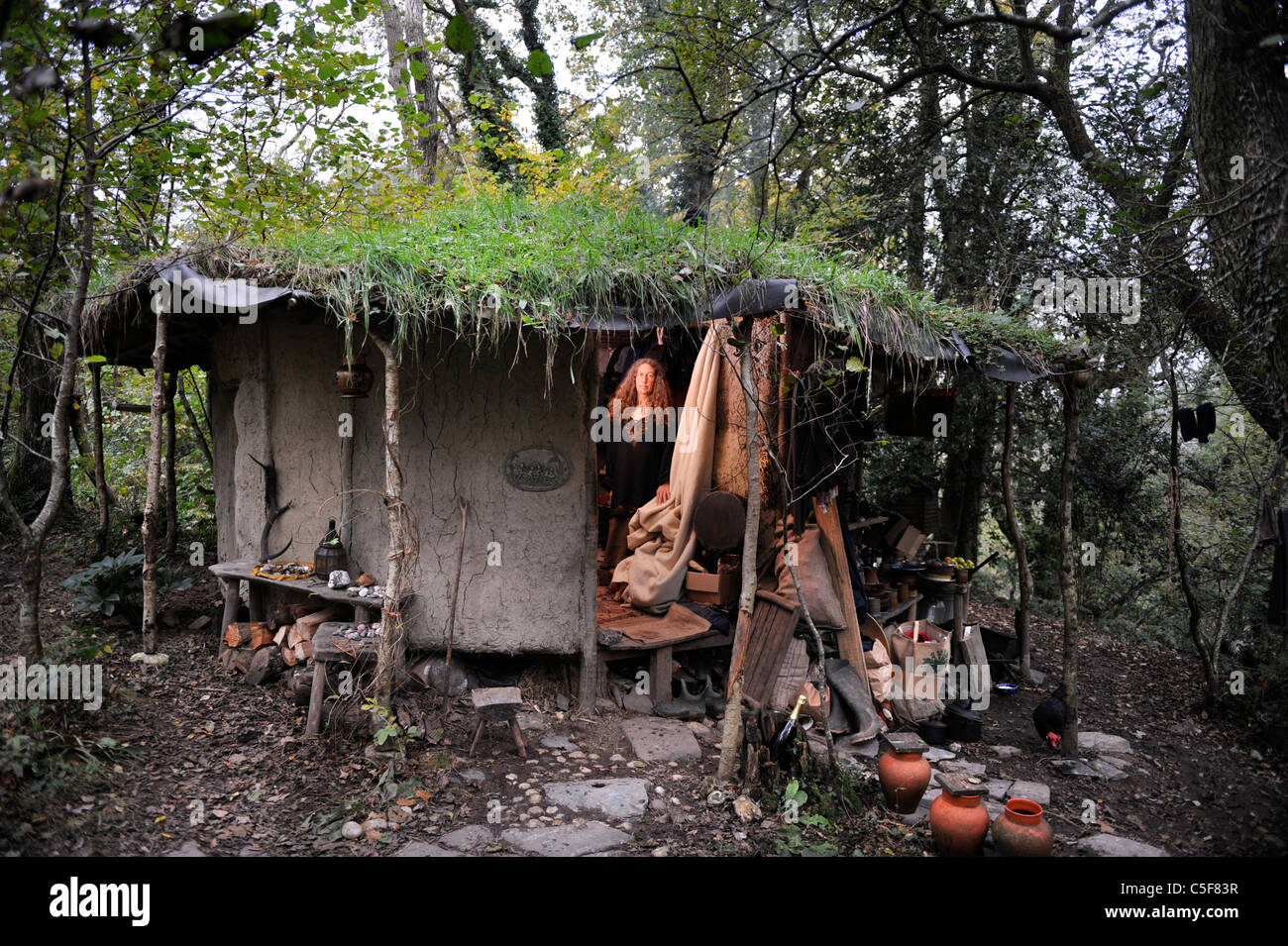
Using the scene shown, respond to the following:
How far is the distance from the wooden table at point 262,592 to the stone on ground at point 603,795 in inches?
69.0

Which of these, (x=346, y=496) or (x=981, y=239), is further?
(x=981, y=239)

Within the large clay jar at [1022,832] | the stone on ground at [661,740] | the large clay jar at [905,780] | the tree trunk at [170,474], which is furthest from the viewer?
the tree trunk at [170,474]

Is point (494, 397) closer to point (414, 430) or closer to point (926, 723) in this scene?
point (414, 430)

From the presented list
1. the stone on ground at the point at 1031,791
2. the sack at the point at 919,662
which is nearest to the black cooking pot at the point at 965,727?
the sack at the point at 919,662

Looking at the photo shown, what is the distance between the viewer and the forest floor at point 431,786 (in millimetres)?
3820

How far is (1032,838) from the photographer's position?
3.88m

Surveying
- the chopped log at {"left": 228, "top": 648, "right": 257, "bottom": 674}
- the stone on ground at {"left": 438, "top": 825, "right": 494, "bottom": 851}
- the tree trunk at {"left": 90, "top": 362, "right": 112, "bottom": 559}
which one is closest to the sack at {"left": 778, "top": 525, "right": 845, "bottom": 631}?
the stone on ground at {"left": 438, "top": 825, "right": 494, "bottom": 851}

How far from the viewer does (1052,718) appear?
19.2 feet

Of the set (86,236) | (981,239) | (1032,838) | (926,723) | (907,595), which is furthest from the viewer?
(981,239)

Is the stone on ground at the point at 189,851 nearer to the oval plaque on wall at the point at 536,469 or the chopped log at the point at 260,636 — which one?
the chopped log at the point at 260,636

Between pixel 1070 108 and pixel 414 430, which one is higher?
pixel 1070 108

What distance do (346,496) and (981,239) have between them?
7852mm
